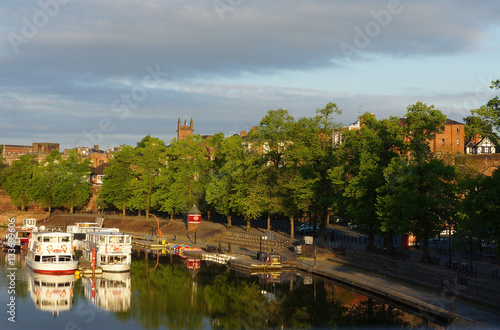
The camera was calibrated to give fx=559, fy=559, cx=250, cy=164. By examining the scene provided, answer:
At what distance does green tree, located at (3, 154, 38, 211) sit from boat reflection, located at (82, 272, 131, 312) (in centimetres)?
7927

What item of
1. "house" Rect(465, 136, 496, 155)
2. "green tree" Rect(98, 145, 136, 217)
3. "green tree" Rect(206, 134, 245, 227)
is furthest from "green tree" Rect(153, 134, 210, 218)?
"house" Rect(465, 136, 496, 155)

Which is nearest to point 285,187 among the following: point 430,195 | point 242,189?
point 242,189

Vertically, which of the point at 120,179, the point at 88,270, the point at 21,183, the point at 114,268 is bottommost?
the point at 88,270

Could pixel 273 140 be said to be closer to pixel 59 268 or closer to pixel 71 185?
pixel 59 268

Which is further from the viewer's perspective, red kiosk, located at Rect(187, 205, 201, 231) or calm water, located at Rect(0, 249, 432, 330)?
red kiosk, located at Rect(187, 205, 201, 231)

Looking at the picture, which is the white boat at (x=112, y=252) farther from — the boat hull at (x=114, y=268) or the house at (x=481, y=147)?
the house at (x=481, y=147)

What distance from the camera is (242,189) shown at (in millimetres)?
85938

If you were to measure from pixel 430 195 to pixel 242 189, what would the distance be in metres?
37.7

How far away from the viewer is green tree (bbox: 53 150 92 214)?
129m

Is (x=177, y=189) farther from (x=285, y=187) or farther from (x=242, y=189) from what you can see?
(x=285, y=187)

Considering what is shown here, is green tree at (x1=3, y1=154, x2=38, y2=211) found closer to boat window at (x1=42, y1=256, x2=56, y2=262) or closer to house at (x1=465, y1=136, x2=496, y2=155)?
boat window at (x1=42, y1=256, x2=56, y2=262)

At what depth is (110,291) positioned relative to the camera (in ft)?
173

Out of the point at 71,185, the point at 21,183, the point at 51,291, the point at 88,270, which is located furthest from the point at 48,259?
the point at 21,183

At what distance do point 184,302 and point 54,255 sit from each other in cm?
2186
